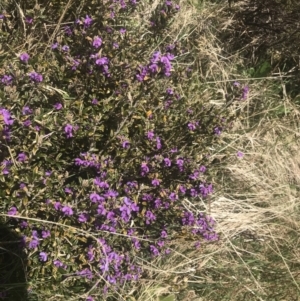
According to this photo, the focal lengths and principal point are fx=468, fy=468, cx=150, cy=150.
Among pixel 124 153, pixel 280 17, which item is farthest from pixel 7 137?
pixel 280 17

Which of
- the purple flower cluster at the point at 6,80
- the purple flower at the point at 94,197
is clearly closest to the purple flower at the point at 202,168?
the purple flower at the point at 94,197

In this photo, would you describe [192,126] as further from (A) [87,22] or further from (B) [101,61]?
(A) [87,22]

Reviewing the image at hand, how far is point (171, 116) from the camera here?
6.39ft

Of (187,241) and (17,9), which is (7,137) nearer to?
(17,9)

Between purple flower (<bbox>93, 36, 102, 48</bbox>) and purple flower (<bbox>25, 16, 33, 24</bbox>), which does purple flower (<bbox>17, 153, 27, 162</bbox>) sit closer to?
purple flower (<bbox>93, 36, 102, 48</bbox>)

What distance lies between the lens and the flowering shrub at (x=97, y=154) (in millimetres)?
1614

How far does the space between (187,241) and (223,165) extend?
19.4 inches

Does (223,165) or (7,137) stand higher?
(7,137)

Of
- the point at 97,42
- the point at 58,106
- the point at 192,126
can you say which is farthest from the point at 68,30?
the point at 192,126

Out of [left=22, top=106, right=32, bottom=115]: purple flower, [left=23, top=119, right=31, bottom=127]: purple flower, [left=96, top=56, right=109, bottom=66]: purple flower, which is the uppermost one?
[left=96, top=56, right=109, bottom=66]: purple flower

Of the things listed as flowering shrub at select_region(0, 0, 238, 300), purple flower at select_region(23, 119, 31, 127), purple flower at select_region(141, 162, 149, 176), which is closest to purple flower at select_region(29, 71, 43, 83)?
flowering shrub at select_region(0, 0, 238, 300)

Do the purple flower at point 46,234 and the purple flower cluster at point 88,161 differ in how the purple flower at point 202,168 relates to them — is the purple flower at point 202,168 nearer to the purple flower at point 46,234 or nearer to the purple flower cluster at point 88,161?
the purple flower cluster at point 88,161

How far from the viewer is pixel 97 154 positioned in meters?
→ 1.84

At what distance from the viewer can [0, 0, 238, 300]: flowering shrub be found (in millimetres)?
1614
